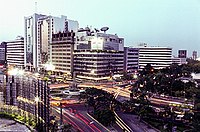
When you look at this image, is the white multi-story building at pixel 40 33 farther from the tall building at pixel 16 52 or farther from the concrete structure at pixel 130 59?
the concrete structure at pixel 130 59

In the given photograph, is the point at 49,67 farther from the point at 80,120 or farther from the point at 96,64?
the point at 80,120

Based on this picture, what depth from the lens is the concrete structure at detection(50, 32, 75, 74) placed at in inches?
1372

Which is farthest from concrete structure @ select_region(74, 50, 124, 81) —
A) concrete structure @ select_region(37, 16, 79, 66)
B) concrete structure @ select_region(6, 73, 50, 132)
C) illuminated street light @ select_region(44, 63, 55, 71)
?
concrete structure @ select_region(6, 73, 50, 132)

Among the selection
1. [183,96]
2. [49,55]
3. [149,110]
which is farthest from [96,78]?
[149,110]

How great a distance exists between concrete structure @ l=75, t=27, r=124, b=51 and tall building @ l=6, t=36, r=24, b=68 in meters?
18.5

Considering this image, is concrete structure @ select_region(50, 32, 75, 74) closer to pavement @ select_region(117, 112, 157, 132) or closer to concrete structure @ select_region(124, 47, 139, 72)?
concrete structure @ select_region(124, 47, 139, 72)

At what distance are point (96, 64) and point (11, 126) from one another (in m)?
19.3

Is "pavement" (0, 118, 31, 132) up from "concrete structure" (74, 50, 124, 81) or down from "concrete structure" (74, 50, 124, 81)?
down

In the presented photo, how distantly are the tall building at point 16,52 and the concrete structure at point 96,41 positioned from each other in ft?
60.6

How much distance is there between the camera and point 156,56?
1901 inches

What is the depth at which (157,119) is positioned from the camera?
46.2ft

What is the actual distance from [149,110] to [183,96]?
231 inches

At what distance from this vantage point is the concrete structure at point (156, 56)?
47531 mm

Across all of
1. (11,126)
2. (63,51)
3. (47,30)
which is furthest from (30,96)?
(47,30)
